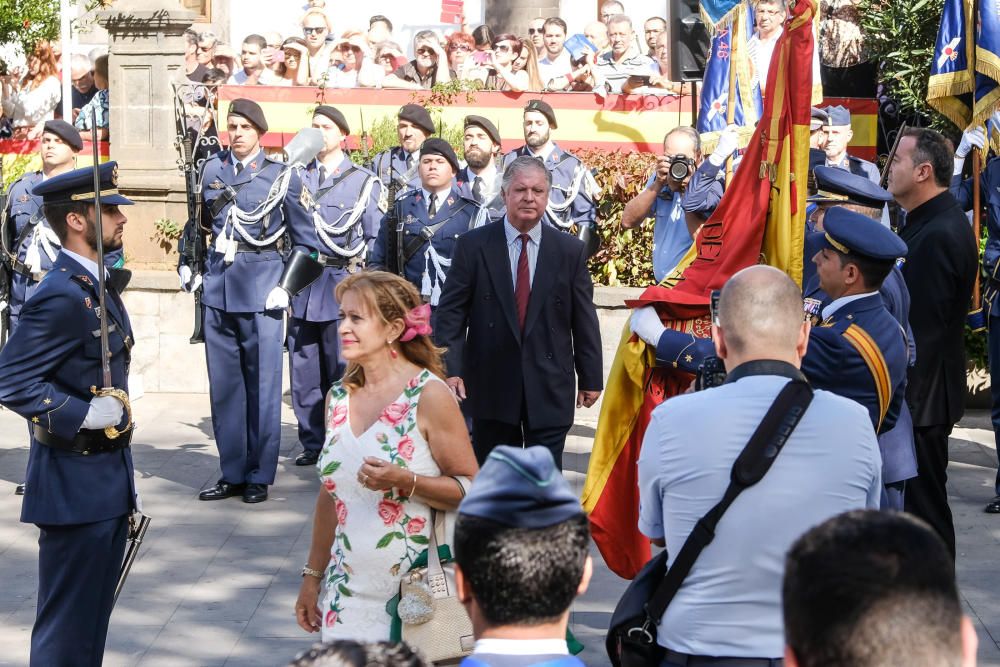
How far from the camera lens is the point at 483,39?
1603 cm

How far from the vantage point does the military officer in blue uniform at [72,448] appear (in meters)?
4.79

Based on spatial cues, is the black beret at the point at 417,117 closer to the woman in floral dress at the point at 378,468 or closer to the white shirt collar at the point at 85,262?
the white shirt collar at the point at 85,262

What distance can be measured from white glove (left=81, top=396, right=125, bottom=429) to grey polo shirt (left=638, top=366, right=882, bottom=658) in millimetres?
2125

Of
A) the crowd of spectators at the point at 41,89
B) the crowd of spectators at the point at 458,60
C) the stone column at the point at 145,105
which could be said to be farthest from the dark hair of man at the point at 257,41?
the stone column at the point at 145,105

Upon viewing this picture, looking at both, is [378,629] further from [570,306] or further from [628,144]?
[628,144]

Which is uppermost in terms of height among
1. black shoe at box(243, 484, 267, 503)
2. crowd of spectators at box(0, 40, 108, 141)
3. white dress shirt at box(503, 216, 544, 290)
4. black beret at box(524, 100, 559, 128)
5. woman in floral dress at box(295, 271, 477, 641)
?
crowd of spectators at box(0, 40, 108, 141)

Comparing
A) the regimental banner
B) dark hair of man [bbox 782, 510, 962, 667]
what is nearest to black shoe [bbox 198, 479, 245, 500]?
the regimental banner

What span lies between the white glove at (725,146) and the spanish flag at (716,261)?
277cm

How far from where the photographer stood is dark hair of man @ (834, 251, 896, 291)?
184 inches

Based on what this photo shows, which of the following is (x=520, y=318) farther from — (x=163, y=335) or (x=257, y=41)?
(x=257, y=41)

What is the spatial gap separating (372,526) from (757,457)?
1.33 meters

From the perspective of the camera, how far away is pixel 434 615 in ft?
13.4

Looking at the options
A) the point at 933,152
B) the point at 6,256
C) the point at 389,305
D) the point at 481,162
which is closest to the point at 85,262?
the point at 389,305

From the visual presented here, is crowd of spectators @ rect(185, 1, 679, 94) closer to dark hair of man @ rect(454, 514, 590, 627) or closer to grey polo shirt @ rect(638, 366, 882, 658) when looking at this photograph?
grey polo shirt @ rect(638, 366, 882, 658)
